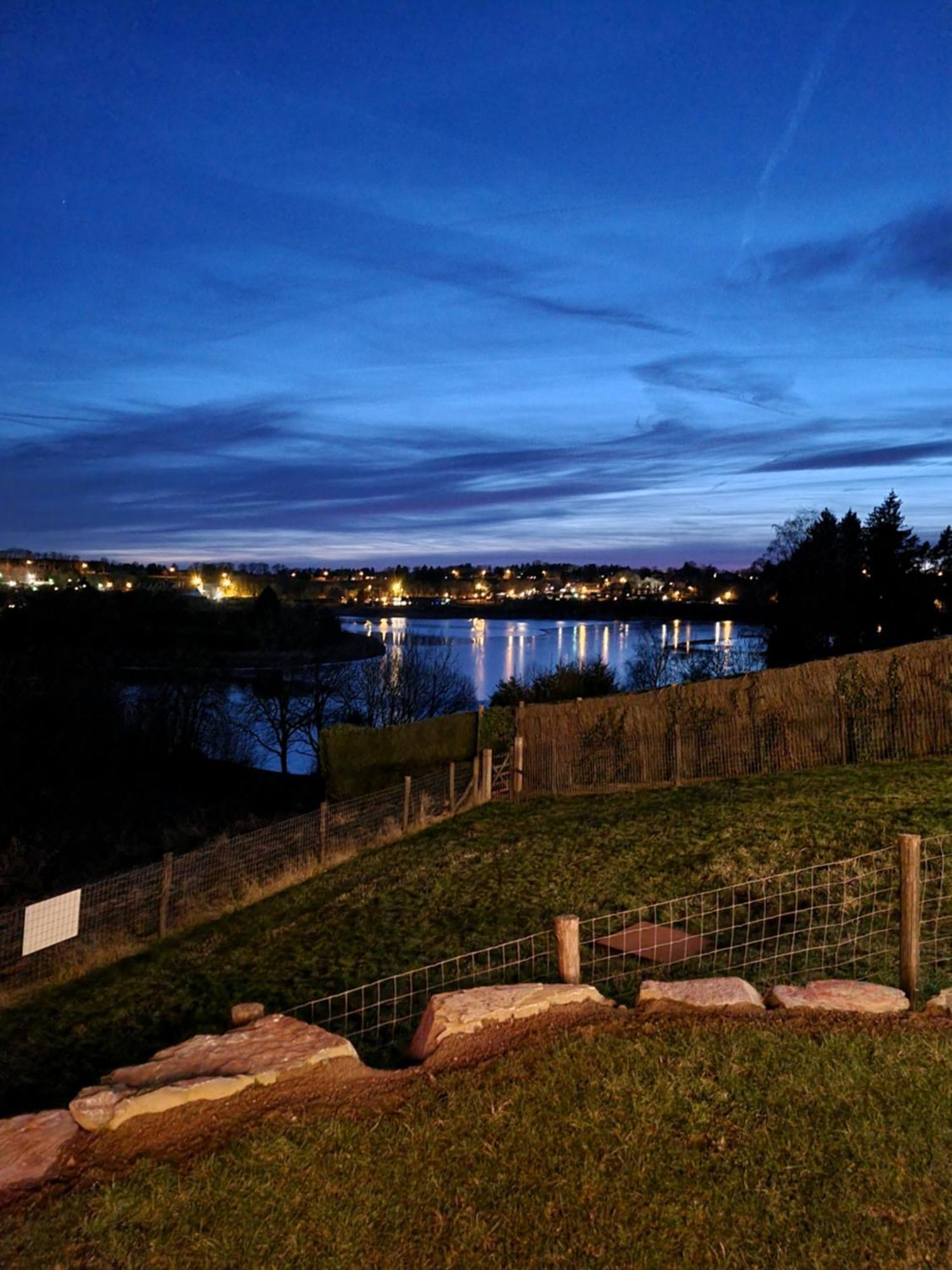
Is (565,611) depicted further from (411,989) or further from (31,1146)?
(31,1146)

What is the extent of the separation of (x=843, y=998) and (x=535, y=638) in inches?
3320

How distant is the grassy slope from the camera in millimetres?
7230

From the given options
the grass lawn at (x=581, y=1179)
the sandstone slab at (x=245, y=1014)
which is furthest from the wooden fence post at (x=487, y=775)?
the grass lawn at (x=581, y=1179)

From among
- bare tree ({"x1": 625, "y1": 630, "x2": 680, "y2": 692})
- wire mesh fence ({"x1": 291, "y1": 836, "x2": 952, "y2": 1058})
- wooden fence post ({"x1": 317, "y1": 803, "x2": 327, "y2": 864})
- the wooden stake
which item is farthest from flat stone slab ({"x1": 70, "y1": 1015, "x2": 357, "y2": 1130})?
bare tree ({"x1": 625, "y1": 630, "x2": 680, "y2": 692})

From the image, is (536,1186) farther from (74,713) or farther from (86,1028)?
(74,713)

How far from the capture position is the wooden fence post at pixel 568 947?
536 centimetres

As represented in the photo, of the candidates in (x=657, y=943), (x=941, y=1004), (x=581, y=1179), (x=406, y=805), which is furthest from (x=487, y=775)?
(x=581, y=1179)

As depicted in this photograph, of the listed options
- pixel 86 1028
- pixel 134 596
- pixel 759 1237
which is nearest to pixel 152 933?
pixel 86 1028

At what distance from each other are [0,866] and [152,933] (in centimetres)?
819

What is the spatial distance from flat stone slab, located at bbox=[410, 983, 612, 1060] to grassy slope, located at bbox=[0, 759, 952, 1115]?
7.75 ft

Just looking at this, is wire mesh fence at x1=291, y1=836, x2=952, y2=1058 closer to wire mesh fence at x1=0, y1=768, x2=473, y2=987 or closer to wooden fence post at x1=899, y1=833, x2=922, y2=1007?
wooden fence post at x1=899, y1=833, x2=922, y2=1007

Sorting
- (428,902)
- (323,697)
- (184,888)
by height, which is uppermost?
(428,902)

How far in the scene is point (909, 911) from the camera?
5438mm

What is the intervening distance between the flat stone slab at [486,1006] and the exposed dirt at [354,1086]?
5 cm
